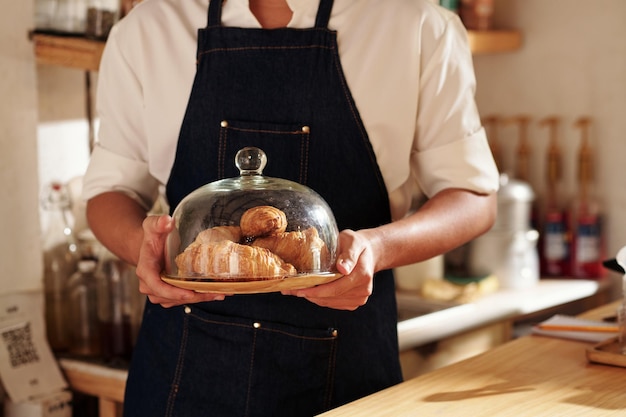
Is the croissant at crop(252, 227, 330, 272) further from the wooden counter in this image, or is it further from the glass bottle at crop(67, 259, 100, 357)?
the glass bottle at crop(67, 259, 100, 357)

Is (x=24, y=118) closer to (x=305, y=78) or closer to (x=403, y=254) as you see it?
(x=305, y=78)

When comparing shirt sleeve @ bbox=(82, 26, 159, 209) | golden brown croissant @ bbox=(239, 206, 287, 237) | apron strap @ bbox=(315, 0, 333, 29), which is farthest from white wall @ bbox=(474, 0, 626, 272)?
golden brown croissant @ bbox=(239, 206, 287, 237)

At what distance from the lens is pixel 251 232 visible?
1188 mm

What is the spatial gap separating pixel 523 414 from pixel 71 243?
1.25m

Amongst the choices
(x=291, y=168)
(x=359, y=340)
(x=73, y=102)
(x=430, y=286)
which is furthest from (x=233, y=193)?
A: (x=430, y=286)

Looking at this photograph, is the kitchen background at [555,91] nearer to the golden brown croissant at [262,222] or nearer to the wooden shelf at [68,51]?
the wooden shelf at [68,51]

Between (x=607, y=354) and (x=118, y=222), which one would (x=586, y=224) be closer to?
Result: (x=607, y=354)

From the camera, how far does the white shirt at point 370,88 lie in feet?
5.05

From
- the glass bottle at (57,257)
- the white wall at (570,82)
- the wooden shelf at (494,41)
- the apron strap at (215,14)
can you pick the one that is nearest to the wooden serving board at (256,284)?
the apron strap at (215,14)

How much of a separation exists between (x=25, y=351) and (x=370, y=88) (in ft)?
3.27

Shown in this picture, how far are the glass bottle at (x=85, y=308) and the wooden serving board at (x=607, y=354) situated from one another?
111 centimetres

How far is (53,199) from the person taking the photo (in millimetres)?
2131

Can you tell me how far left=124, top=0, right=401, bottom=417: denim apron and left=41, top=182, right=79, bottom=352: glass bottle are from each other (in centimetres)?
65

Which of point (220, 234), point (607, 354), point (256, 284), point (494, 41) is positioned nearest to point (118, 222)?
point (220, 234)
